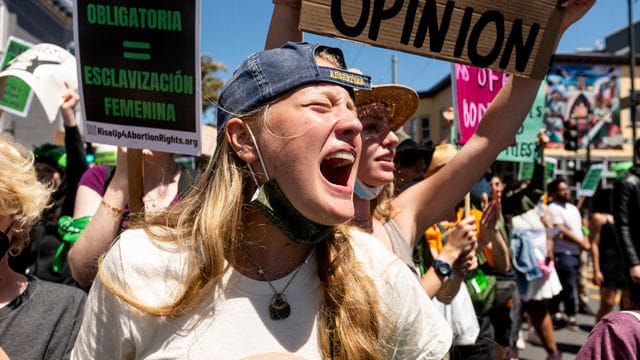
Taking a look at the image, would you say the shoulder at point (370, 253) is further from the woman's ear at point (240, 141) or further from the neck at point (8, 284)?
the neck at point (8, 284)

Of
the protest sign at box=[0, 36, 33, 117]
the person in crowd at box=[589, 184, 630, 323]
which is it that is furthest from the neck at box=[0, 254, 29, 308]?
the person in crowd at box=[589, 184, 630, 323]

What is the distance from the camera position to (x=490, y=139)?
7.91 ft

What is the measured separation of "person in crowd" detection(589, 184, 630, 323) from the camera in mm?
6688

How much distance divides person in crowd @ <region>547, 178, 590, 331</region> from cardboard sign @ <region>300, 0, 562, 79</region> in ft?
21.5

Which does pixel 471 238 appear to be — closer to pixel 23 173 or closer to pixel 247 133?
pixel 247 133

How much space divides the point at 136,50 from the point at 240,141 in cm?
85

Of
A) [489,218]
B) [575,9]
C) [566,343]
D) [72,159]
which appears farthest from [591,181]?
[72,159]

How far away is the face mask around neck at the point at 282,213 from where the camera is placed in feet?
5.05

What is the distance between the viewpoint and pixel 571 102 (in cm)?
3434

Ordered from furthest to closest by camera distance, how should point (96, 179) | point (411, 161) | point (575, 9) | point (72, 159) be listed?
1. point (411, 161)
2. point (72, 159)
3. point (96, 179)
4. point (575, 9)

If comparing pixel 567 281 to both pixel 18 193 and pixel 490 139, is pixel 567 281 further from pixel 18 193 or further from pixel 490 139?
pixel 18 193

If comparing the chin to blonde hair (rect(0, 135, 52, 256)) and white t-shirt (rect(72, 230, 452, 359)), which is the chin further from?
blonde hair (rect(0, 135, 52, 256))

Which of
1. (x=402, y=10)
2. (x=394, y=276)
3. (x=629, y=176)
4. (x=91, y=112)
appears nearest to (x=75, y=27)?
(x=91, y=112)

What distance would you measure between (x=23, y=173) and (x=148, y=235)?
76cm
